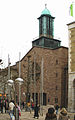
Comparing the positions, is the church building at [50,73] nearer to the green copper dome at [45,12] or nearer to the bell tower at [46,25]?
the bell tower at [46,25]

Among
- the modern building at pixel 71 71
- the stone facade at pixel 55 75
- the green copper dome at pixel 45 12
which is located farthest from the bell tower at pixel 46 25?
the modern building at pixel 71 71

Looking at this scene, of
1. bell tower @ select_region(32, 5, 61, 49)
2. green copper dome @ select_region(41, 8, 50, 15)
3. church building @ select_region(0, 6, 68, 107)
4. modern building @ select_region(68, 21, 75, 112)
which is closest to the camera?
modern building @ select_region(68, 21, 75, 112)

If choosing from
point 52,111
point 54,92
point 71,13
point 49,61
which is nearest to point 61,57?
point 49,61

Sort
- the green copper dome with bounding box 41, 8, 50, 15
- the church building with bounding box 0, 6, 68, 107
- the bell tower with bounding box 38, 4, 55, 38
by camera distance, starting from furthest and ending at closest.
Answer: the green copper dome with bounding box 41, 8, 50, 15
the bell tower with bounding box 38, 4, 55, 38
the church building with bounding box 0, 6, 68, 107

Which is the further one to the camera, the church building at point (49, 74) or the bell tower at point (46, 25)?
the bell tower at point (46, 25)

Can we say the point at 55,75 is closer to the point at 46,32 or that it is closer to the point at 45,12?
the point at 46,32

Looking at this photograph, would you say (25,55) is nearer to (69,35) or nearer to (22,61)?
(22,61)

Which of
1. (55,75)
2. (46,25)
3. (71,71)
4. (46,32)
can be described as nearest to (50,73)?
(55,75)

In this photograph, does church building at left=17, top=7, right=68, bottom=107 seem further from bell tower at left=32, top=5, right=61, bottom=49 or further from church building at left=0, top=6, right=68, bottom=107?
bell tower at left=32, top=5, right=61, bottom=49

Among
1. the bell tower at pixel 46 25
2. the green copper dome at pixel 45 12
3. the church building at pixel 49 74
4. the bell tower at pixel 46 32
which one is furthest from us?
the green copper dome at pixel 45 12

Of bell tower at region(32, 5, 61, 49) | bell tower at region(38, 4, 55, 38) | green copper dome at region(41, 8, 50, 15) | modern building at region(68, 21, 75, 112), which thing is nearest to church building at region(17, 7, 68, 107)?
modern building at region(68, 21, 75, 112)

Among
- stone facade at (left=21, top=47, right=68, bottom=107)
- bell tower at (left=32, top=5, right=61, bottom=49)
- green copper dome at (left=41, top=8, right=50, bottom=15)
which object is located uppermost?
green copper dome at (left=41, top=8, right=50, bottom=15)

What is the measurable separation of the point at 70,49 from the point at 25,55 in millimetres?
13271

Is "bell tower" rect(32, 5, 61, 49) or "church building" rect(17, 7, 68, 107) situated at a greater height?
"bell tower" rect(32, 5, 61, 49)
